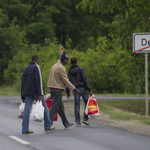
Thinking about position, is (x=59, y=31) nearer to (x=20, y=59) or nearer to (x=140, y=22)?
(x=20, y=59)

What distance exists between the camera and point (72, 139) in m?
8.79

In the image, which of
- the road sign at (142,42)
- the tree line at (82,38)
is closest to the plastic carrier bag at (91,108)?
the road sign at (142,42)

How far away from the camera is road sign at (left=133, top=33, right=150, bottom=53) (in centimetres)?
1359

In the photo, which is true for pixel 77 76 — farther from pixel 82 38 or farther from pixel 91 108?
pixel 82 38

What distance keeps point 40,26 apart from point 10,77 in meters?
7.95

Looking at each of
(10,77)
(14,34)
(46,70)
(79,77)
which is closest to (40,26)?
(14,34)

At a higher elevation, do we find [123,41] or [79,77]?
[123,41]

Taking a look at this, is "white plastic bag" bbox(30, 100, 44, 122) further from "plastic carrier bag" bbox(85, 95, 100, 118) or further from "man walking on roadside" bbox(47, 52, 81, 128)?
"plastic carrier bag" bbox(85, 95, 100, 118)

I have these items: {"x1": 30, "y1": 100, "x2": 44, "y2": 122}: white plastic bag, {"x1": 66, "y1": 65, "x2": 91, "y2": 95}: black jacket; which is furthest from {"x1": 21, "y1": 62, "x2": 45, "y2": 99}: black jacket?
{"x1": 66, "y1": 65, "x2": 91, "y2": 95}: black jacket

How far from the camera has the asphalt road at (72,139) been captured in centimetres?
790

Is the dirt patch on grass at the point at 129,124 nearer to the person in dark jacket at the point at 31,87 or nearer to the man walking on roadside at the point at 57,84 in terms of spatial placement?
the man walking on roadside at the point at 57,84

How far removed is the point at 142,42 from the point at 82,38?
38.5m

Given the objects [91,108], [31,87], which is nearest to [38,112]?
[31,87]

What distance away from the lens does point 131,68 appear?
19078 mm
